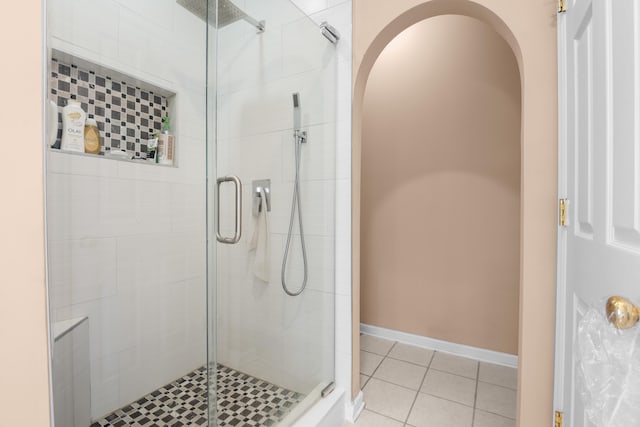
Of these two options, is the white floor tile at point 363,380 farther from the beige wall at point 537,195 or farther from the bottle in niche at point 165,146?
the bottle in niche at point 165,146

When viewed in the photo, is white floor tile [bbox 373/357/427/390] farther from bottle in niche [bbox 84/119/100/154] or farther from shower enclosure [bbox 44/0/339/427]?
bottle in niche [bbox 84/119/100/154]

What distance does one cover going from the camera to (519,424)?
1.16 m

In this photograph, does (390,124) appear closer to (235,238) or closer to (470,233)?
(470,233)

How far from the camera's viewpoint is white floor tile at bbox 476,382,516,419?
1631 mm

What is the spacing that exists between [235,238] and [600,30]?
1.25 metres

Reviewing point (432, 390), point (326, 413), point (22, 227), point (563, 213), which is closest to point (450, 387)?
point (432, 390)

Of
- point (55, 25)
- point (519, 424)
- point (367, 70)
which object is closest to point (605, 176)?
point (519, 424)

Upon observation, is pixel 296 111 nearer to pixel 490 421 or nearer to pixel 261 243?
pixel 261 243

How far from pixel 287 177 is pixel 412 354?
1.78 meters

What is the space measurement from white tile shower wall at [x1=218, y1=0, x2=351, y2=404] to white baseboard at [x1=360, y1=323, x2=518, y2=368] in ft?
3.44

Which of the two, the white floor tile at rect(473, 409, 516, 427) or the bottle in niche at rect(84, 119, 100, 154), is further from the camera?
the white floor tile at rect(473, 409, 516, 427)

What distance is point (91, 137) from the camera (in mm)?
1346

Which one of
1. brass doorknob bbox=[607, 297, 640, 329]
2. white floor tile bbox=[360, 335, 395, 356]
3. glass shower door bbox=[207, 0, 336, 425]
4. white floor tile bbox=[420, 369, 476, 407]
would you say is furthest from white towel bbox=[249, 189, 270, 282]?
white floor tile bbox=[360, 335, 395, 356]

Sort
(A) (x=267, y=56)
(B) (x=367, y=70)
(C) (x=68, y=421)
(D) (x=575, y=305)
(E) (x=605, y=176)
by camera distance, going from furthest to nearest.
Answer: (B) (x=367, y=70) < (A) (x=267, y=56) < (C) (x=68, y=421) < (D) (x=575, y=305) < (E) (x=605, y=176)
